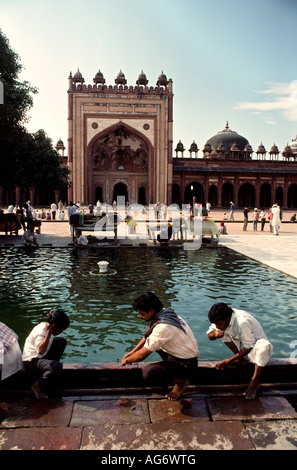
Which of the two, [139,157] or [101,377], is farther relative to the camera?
[139,157]

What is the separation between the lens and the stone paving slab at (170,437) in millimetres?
2705

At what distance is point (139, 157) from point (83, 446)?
38509 millimetres

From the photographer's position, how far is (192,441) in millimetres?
2762

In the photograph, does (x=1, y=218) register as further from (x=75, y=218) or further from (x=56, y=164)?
(x=75, y=218)

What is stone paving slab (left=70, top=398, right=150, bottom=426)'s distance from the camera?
3.03 metres

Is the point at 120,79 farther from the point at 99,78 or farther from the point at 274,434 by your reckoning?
the point at 274,434

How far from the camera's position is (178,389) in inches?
132

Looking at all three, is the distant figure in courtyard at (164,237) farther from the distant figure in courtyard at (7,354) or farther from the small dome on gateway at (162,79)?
the small dome on gateway at (162,79)

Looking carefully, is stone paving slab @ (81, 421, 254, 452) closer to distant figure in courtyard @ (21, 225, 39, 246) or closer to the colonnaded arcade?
distant figure in courtyard @ (21, 225, 39, 246)

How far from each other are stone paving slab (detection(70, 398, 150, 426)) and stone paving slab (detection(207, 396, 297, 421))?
1.86 feet
